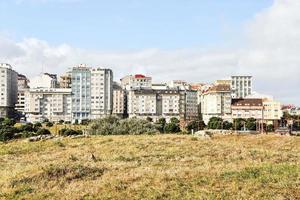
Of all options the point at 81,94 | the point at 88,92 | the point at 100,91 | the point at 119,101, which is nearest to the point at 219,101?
the point at 119,101

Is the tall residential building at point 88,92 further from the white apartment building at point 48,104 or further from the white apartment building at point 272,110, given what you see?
the white apartment building at point 272,110

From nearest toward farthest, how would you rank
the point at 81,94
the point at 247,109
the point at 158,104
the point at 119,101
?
the point at 247,109, the point at 81,94, the point at 158,104, the point at 119,101

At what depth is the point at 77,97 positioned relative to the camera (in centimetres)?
16562

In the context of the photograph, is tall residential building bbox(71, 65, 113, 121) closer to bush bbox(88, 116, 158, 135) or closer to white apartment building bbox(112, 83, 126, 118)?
white apartment building bbox(112, 83, 126, 118)

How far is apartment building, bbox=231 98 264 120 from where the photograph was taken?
154m

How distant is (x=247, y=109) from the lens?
156 metres

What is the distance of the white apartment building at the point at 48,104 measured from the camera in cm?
16738

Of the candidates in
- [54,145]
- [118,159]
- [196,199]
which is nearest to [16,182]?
[196,199]

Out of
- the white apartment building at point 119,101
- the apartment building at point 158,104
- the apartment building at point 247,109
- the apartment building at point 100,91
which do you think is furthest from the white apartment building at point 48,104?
the apartment building at point 247,109

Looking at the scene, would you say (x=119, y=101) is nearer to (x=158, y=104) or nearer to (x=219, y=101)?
(x=158, y=104)

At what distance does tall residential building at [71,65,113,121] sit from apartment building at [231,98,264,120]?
4735 cm

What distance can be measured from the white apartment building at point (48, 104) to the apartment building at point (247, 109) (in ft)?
197

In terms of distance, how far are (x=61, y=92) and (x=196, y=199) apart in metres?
158

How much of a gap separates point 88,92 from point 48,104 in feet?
56.3
